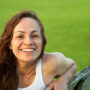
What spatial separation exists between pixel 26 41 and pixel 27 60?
172 millimetres

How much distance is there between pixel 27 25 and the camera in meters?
3.20

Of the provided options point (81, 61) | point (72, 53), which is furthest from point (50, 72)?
point (72, 53)

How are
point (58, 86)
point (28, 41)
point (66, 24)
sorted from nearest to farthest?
point (28, 41) → point (58, 86) → point (66, 24)

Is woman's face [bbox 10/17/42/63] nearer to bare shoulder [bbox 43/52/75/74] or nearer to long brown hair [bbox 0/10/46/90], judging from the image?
long brown hair [bbox 0/10/46/90]

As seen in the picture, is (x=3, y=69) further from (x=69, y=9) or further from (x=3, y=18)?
(x=69, y=9)

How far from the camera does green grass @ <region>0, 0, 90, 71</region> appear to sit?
9.24 m

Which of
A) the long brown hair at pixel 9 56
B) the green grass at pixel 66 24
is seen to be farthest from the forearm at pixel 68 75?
the green grass at pixel 66 24

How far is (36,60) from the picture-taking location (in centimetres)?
338

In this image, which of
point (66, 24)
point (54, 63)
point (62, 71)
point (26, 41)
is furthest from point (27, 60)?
point (66, 24)

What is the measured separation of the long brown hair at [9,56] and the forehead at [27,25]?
3cm

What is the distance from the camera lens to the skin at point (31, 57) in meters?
3.17

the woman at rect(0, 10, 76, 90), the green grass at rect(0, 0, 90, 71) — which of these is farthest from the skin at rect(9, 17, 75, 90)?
the green grass at rect(0, 0, 90, 71)

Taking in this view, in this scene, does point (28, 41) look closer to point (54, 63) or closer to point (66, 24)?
point (54, 63)

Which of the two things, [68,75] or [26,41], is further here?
[68,75]
